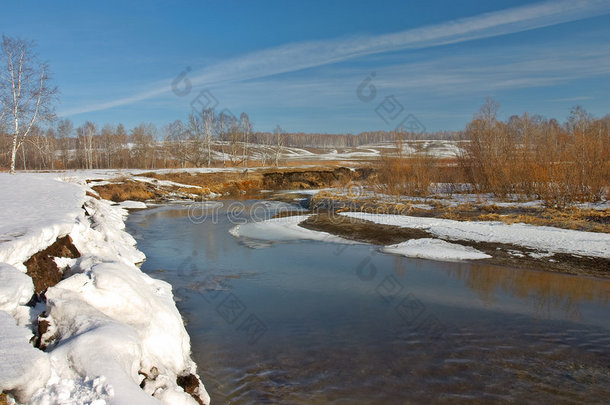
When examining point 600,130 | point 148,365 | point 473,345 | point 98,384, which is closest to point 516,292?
point 473,345

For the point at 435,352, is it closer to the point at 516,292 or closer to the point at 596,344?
the point at 596,344

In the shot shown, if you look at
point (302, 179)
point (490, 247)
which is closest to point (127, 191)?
point (302, 179)

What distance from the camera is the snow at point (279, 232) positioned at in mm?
14316

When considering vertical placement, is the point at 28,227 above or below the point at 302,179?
below

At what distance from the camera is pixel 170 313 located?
5766 mm

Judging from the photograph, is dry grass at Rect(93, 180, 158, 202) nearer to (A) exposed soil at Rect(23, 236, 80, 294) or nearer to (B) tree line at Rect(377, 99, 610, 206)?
(B) tree line at Rect(377, 99, 610, 206)

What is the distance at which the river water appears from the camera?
4.76 metres

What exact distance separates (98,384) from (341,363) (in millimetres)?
3224

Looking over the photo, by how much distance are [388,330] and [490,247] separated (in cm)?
676

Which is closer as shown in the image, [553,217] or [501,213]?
[553,217]

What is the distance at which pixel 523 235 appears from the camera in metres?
12.3

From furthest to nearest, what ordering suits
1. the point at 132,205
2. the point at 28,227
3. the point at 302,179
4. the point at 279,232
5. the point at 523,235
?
the point at 302,179
the point at 132,205
the point at 279,232
the point at 523,235
the point at 28,227

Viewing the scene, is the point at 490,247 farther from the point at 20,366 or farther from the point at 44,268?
the point at 20,366

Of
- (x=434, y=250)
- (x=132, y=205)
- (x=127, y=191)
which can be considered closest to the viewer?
(x=434, y=250)
